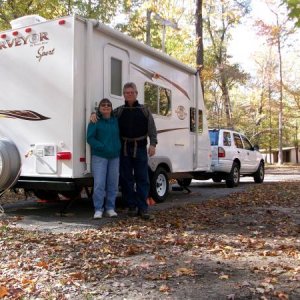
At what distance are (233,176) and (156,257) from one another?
9099 mm

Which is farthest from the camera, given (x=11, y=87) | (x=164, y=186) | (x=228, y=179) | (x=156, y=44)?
(x=156, y=44)

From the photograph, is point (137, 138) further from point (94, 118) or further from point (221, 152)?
point (221, 152)

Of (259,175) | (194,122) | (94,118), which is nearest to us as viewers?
(94,118)

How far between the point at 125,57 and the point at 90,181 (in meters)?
2.41

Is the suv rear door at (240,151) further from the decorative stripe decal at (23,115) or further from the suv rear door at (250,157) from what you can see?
the decorative stripe decal at (23,115)

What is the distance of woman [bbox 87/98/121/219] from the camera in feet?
22.7

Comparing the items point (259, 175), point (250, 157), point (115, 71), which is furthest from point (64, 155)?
point (259, 175)

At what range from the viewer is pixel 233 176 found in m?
13.4

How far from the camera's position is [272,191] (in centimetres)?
1183

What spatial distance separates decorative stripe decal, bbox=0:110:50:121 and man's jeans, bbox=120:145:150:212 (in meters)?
1.49

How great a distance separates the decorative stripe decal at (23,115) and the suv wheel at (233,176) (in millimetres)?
7446

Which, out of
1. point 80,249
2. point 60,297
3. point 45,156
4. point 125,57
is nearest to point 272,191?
point 125,57

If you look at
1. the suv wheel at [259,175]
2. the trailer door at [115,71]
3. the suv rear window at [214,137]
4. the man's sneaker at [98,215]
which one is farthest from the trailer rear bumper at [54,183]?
the suv wheel at [259,175]

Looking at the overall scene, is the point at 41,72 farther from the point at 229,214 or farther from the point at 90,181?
the point at 229,214
